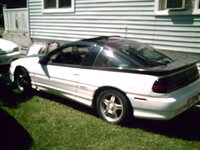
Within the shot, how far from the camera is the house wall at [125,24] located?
5715mm

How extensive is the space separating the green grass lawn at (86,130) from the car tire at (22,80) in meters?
0.64

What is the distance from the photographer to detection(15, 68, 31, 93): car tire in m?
5.25

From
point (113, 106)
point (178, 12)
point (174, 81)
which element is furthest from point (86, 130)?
point (178, 12)

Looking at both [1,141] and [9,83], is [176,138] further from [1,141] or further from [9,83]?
[9,83]

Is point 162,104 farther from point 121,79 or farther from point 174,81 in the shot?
point 121,79

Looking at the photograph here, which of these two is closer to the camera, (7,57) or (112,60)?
(112,60)

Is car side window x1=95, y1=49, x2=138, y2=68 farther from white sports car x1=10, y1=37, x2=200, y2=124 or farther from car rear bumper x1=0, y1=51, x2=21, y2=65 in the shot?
car rear bumper x1=0, y1=51, x2=21, y2=65

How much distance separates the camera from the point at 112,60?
3803 mm

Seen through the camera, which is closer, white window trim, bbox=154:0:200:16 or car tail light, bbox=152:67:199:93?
car tail light, bbox=152:67:199:93

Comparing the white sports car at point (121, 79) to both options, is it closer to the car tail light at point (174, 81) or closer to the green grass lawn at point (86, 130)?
the car tail light at point (174, 81)

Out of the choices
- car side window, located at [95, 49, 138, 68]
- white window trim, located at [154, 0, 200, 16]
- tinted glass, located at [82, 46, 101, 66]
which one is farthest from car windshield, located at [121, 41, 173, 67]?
white window trim, located at [154, 0, 200, 16]

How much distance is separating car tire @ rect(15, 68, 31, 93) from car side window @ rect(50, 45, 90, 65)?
926 millimetres

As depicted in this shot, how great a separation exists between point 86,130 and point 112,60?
1284 mm

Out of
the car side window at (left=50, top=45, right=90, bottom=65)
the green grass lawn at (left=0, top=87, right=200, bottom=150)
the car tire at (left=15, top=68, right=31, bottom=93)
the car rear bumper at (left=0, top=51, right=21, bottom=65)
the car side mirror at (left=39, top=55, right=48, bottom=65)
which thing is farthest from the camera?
the car rear bumper at (left=0, top=51, right=21, bottom=65)
